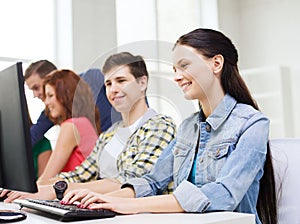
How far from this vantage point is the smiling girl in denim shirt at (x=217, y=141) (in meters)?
1.07

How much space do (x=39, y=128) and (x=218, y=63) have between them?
50.2 inches

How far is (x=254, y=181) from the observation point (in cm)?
114

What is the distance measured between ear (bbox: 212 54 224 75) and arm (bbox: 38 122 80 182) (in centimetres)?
83

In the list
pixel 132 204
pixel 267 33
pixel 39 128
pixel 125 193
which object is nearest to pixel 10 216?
pixel 132 204

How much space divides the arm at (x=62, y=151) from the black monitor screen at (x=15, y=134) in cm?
79

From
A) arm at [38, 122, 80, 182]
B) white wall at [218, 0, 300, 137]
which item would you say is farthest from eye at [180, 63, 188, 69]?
white wall at [218, 0, 300, 137]

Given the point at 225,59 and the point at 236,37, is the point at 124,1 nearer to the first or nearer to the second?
the point at 236,37

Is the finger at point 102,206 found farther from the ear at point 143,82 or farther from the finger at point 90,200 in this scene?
the ear at point 143,82

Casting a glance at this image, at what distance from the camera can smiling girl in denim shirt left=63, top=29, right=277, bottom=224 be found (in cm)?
107

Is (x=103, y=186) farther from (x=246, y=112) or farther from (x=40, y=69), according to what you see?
(x=40, y=69)

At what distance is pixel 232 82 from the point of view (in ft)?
4.13

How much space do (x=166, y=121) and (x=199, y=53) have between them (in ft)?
0.80

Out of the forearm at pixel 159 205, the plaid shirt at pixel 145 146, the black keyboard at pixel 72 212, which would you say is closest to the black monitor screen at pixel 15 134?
the black keyboard at pixel 72 212

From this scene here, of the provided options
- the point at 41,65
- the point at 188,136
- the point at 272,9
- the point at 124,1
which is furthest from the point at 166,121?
→ the point at 272,9
